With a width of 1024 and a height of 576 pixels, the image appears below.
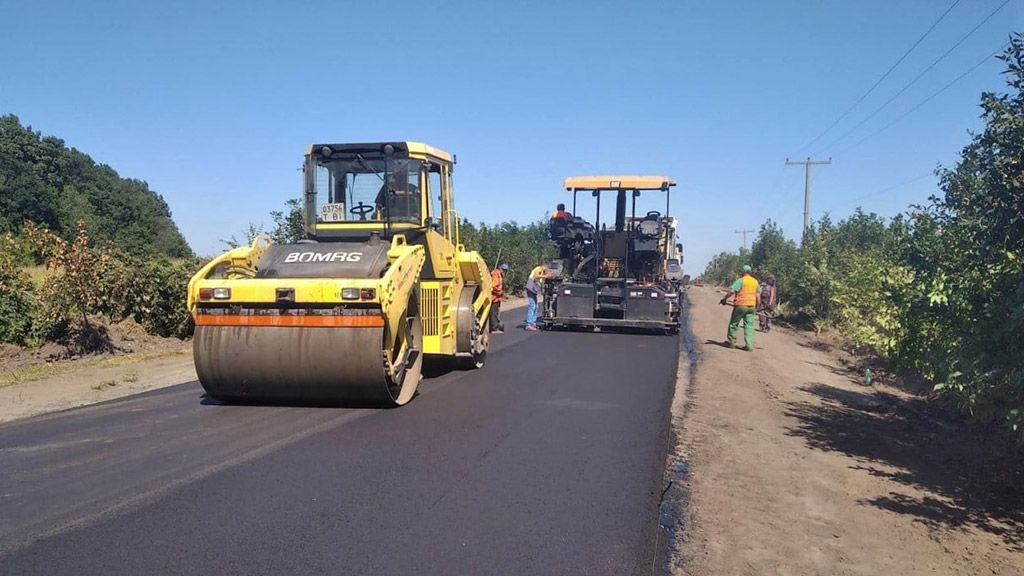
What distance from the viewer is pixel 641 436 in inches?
259

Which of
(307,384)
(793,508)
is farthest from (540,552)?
(307,384)

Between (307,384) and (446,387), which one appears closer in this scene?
(307,384)

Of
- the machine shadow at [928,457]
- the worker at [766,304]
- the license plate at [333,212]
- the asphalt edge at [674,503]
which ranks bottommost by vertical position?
the machine shadow at [928,457]

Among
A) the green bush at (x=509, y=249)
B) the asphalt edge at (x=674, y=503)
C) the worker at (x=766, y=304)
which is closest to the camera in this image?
the asphalt edge at (x=674, y=503)

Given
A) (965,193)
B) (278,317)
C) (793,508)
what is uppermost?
(965,193)

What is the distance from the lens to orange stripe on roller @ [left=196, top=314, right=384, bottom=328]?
6781 millimetres

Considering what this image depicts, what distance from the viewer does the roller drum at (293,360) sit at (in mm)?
6762

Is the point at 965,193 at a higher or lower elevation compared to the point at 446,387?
higher

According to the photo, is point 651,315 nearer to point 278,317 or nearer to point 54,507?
point 278,317

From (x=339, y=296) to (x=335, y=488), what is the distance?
7.63 ft

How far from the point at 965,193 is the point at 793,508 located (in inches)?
144

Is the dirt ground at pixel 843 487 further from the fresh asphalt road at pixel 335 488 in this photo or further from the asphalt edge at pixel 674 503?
the fresh asphalt road at pixel 335 488

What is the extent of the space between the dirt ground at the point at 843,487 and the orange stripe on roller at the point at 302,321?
3.08 m

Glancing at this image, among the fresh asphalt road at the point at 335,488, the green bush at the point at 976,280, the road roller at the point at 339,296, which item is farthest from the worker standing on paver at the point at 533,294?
the green bush at the point at 976,280
